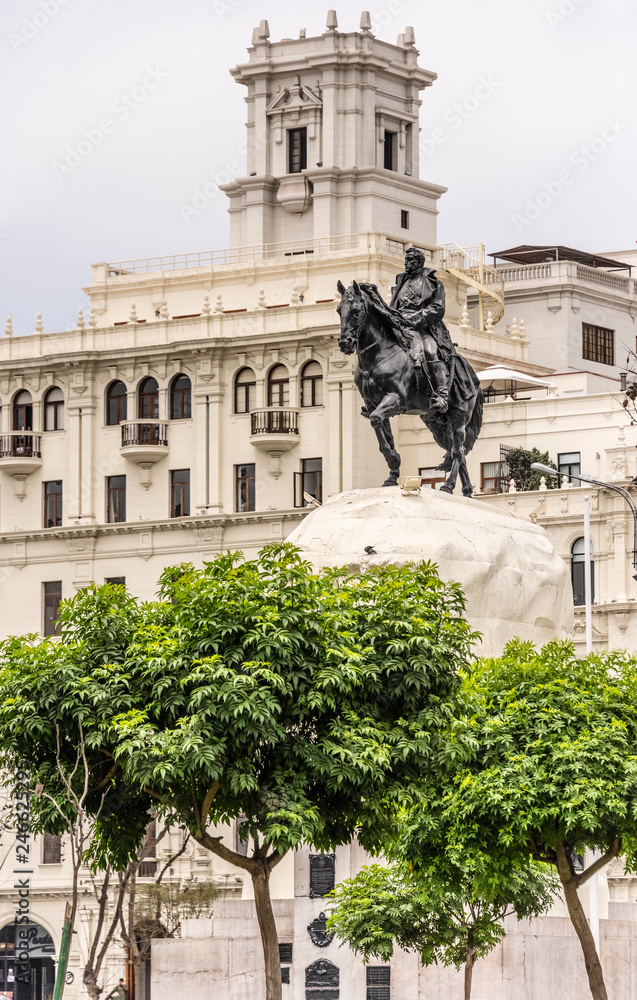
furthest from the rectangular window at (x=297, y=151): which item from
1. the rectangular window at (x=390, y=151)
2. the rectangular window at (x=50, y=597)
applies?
the rectangular window at (x=50, y=597)

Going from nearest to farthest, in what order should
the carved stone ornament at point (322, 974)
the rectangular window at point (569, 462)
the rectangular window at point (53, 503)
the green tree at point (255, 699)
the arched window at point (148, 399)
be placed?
the green tree at point (255, 699), the carved stone ornament at point (322, 974), the rectangular window at point (569, 462), the arched window at point (148, 399), the rectangular window at point (53, 503)

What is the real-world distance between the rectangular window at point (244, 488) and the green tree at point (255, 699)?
55.9 metres

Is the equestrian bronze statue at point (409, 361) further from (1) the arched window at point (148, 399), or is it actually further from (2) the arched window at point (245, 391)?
(1) the arched window at point (148, 399)

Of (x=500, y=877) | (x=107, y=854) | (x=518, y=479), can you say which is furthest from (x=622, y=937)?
(x=518, y=479)

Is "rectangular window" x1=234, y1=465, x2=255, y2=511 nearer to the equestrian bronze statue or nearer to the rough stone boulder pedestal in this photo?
the equestrian bronze statue

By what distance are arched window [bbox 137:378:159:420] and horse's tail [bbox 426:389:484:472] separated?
Result: 48289mm

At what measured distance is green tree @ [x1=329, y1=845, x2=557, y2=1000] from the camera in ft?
131

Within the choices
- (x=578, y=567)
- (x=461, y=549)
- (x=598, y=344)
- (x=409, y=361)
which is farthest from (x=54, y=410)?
(x=461, y=549)

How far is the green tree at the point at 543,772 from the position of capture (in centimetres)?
3500

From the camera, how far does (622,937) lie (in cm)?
4153

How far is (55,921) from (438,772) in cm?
5450

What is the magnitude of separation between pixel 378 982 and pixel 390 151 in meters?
66.2

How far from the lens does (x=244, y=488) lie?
92.1 m

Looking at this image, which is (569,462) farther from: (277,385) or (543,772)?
(543,772)
